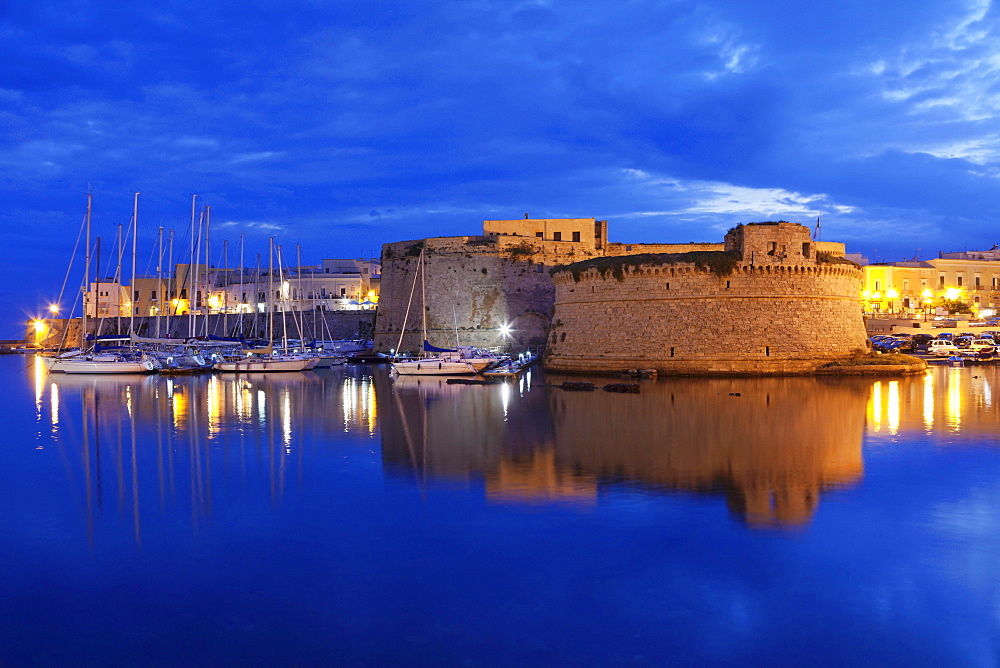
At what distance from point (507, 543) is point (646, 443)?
4.90 m

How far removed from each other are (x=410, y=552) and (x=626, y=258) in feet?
57.8

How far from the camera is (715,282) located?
2162 centimetres

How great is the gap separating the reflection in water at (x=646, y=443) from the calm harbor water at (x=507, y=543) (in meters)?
0.07

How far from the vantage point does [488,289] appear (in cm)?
3103

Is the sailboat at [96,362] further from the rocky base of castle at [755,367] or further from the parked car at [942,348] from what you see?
the parked car at [942,348]

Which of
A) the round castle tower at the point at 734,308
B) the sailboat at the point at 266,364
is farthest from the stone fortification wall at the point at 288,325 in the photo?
the round castle tower at the point at 734,308

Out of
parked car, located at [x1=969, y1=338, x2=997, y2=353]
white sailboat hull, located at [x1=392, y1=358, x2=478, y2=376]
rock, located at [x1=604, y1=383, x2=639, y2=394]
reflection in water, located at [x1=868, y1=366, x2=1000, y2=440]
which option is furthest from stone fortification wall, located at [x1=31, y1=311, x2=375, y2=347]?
reflection in water, located at [x1=868, y1=366, x2=1000, y2=440]

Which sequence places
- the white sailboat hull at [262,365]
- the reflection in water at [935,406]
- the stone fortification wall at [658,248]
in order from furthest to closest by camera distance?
the stone fortification wall at [658,248] < the white sailboat hull at [262,365] < the reflection in water at [935,406]

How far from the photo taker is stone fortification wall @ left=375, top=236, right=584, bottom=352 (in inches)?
1220

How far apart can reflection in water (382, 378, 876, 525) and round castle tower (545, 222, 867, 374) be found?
4128 millimetres

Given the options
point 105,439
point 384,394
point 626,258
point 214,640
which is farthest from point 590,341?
point 214,640

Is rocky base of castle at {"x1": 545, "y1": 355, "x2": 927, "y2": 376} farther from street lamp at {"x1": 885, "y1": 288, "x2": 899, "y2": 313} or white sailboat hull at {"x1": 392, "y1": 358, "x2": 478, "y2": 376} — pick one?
street lamp at {"x1": 885, "y1": 288, "x2": 899, "y2": 313}

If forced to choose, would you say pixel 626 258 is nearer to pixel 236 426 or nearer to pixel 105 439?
pixel 236 426

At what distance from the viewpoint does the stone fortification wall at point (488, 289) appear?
3098 cm
